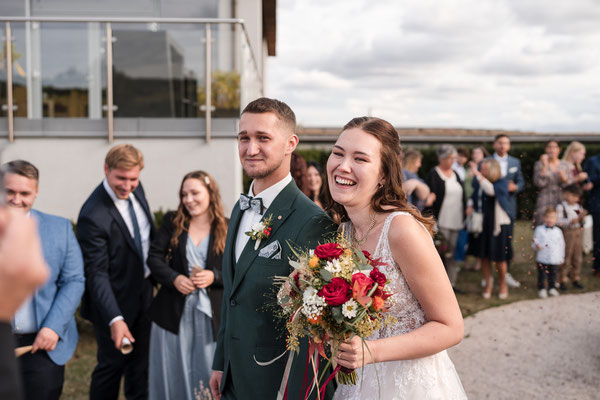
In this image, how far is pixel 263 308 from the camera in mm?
2580

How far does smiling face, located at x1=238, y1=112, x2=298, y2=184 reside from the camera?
9.32 feet

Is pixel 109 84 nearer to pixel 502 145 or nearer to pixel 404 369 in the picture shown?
pixel 502 145

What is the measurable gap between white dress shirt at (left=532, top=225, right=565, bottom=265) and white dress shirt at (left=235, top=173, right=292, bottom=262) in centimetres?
668

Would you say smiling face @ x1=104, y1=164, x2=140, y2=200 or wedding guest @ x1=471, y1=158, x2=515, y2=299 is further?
wedding guest @ x1=471, y1=158, x2=515, y2=299

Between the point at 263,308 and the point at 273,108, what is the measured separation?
1.10m

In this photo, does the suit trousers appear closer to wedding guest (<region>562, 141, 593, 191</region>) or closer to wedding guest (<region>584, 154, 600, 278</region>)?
wedding guest (<region>584, 154, 600, 278</region>)

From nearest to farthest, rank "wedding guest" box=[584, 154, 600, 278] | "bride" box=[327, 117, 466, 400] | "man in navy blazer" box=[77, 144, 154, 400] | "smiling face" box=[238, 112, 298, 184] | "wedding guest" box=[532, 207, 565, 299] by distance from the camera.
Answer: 1. "bride" box=[327, 117, 466, 400]
2. "smiling face" box=[238, 112, 298, 184]
3. "man in navy blazer" box=[77, 144, 154, 400]
4. "wedding guest" box=[532, 207, 565, 299]
5. "wedding guest" box=[584, 154, 600, 278]

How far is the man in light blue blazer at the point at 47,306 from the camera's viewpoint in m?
3.43

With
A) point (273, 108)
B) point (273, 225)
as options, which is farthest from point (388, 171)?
point (273, 108)

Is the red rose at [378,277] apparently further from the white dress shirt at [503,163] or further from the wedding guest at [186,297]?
the white dress shirt at [503,163]

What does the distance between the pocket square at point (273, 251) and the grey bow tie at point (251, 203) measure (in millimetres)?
337

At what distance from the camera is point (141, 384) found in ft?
15.6

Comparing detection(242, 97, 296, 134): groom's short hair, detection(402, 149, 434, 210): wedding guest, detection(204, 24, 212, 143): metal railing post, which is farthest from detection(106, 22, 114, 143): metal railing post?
detection(242, 97, 296, 134): groom's short hair

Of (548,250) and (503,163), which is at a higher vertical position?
(503,163)
